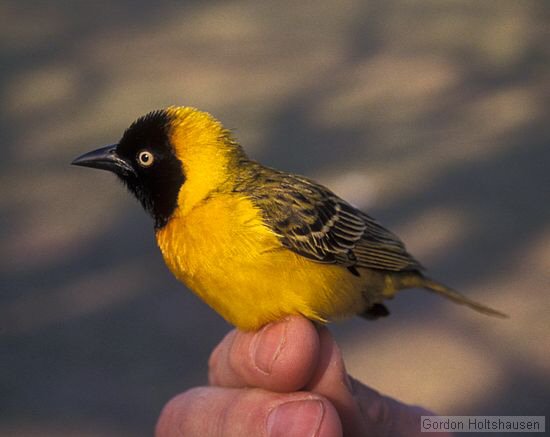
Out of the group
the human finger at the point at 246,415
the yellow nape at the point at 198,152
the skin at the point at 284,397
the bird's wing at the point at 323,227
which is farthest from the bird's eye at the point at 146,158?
the human finger at the point at 246,415

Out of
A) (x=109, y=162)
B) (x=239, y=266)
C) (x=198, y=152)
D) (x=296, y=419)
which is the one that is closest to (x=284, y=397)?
(x=296, y=419)

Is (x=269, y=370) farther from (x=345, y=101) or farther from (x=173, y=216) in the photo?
(x=345, y=101)

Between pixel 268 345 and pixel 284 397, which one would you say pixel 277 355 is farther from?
pixel 284 397

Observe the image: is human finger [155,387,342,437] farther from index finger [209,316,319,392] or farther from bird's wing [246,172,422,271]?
bird's wing [246,172,422,271]

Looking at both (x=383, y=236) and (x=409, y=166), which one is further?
(x=409, y=166)

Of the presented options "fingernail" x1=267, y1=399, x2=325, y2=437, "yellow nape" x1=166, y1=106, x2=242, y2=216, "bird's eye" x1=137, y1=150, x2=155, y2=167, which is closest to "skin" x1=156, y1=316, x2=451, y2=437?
"fingernail" x1=267, y1=399, x2=325, y2=437

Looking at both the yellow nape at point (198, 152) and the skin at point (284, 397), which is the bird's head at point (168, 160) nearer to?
the yellow nape at point (198, 152)

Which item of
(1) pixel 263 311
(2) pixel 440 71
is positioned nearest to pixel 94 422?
(1) pixel 263 311
